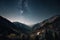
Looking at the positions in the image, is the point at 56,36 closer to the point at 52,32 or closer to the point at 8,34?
the point at 52,32

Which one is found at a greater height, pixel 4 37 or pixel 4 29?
pixel 4 29

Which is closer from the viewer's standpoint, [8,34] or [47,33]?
[47,33]

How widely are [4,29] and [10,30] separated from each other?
3.34 meters

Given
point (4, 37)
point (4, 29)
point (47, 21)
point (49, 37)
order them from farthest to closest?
1. point (47, 21)
2. point (4, 29)
3. point (4, 37)
4. point (49, 37)

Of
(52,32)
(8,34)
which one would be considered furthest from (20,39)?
(52,32)

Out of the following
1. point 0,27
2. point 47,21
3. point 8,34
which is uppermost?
point 47,21

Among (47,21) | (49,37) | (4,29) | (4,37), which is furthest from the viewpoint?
(47,21)

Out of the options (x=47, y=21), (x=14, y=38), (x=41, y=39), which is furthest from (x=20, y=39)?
(x=47, y=21)

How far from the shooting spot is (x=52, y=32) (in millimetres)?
56625

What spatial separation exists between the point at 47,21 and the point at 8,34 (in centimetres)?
2538

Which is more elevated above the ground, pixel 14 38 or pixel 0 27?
pixel 0 27

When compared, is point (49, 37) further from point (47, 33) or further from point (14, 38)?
point (14, 38)

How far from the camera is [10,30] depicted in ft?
228

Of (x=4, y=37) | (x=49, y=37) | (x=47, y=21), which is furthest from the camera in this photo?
(x=47, y=21)
